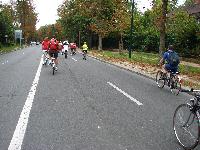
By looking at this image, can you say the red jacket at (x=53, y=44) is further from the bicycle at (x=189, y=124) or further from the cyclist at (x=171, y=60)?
the bicycle at (x=189, y=124)

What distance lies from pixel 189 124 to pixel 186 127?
131 millimetres

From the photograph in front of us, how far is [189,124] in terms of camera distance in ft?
19.8

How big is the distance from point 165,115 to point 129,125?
4.95 feet

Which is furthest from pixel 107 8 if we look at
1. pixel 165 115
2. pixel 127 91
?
pixel 165 115

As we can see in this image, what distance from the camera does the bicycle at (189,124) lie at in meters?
5.76

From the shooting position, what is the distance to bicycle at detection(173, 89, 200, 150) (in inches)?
227

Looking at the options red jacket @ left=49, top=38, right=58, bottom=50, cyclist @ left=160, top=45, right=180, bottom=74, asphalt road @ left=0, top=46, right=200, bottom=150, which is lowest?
asphalt road @ left=0, top=46, right=200, bottom=150

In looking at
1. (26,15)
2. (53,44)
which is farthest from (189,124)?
(26,15)

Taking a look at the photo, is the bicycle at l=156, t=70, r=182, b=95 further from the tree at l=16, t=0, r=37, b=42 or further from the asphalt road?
the tree at l=16, t=0, r=37, b=42

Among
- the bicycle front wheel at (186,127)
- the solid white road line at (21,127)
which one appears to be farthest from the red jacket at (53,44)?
the bicycle front wheel at (186,127)

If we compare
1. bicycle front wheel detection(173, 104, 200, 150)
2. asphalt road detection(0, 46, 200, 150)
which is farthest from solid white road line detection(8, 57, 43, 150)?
bicycle front wheel detection(173, 104, 200, 150)

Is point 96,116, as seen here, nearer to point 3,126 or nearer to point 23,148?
point 3,126

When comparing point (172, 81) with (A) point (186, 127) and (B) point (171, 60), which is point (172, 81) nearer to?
(B) point (171, 60)

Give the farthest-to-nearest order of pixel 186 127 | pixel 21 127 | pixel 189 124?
pixel 21 127 → pixel 186 127 → pixel 189 124
